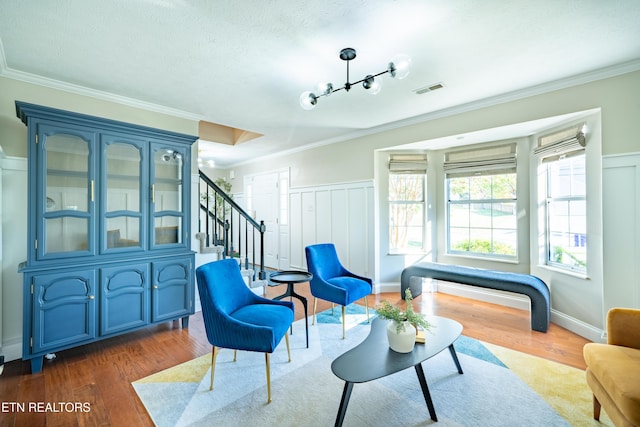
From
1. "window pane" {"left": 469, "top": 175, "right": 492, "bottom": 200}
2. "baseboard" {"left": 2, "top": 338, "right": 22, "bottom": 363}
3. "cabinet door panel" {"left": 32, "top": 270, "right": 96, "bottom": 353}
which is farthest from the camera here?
"window pane" {"left": 469, "top": 175, "right": 492, "bottom": 200}

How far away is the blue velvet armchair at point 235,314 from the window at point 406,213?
2.78 meters

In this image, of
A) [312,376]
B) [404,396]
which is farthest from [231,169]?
[404,396]

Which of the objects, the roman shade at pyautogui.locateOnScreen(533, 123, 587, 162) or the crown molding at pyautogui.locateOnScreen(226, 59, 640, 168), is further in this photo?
the roman shade at pyautogui.locateOnScreen(533, 123, 587, 162)

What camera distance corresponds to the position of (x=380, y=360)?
5.98 feet

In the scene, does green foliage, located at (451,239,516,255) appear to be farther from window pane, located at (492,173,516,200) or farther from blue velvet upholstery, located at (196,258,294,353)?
blue velvet upholstery, located at (196,258,294,353)

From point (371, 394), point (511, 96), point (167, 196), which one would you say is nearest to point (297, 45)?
point (167, 196)

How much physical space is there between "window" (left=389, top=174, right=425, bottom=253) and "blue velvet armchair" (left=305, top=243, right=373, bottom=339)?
1543mm

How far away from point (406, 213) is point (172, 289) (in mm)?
3588

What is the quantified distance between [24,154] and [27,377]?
197 cm

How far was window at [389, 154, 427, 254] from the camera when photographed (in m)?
4.81

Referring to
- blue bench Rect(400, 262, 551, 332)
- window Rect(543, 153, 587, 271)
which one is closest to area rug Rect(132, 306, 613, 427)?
blue bench Rect(400, 262, 551, 332)

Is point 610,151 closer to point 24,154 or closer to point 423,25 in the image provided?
point 423,25

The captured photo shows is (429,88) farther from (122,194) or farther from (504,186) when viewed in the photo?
(122,194)

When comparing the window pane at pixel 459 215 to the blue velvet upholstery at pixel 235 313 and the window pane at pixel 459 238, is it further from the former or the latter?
the blue velvet upholstery at pixel 235 313
